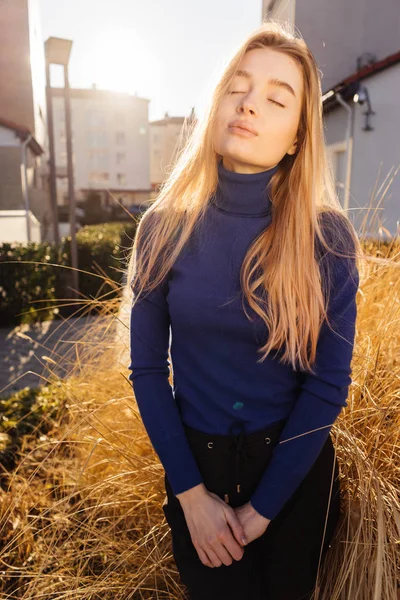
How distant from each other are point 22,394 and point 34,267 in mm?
4155

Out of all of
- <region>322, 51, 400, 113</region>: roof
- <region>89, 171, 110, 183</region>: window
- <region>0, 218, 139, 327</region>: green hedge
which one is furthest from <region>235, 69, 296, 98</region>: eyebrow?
<region>89, 171, 110, 183</region>: window

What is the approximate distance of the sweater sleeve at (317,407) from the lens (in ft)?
4.50

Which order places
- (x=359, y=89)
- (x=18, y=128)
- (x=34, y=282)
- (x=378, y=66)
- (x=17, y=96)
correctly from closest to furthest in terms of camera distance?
(x=34, y=282) → (x=378, y=66) → (x=359, y=89) → (x=18, y=128) → (x=17, y=96)

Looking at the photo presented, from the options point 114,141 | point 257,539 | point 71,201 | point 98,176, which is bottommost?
point 257,539

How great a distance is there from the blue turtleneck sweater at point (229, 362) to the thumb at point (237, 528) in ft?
0.22

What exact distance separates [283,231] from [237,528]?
0.80 meters

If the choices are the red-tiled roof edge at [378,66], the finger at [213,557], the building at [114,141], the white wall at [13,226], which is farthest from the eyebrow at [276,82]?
the building at [114,141]

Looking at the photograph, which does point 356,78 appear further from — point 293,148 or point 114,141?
point 114,141

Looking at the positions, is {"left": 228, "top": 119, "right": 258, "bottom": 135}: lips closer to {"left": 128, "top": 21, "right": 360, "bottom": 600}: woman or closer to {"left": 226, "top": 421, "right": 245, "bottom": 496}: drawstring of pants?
{"left": 128, "top": 21, "right": 360, "bottom": 600}: woman

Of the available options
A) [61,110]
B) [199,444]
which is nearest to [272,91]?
[199,444]

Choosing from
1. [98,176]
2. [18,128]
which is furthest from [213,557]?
[98,176]

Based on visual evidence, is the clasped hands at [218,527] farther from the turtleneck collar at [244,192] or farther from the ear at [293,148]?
the ear at [293,148]

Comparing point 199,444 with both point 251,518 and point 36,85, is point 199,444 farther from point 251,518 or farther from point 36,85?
point 36,85

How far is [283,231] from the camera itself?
144 cm
